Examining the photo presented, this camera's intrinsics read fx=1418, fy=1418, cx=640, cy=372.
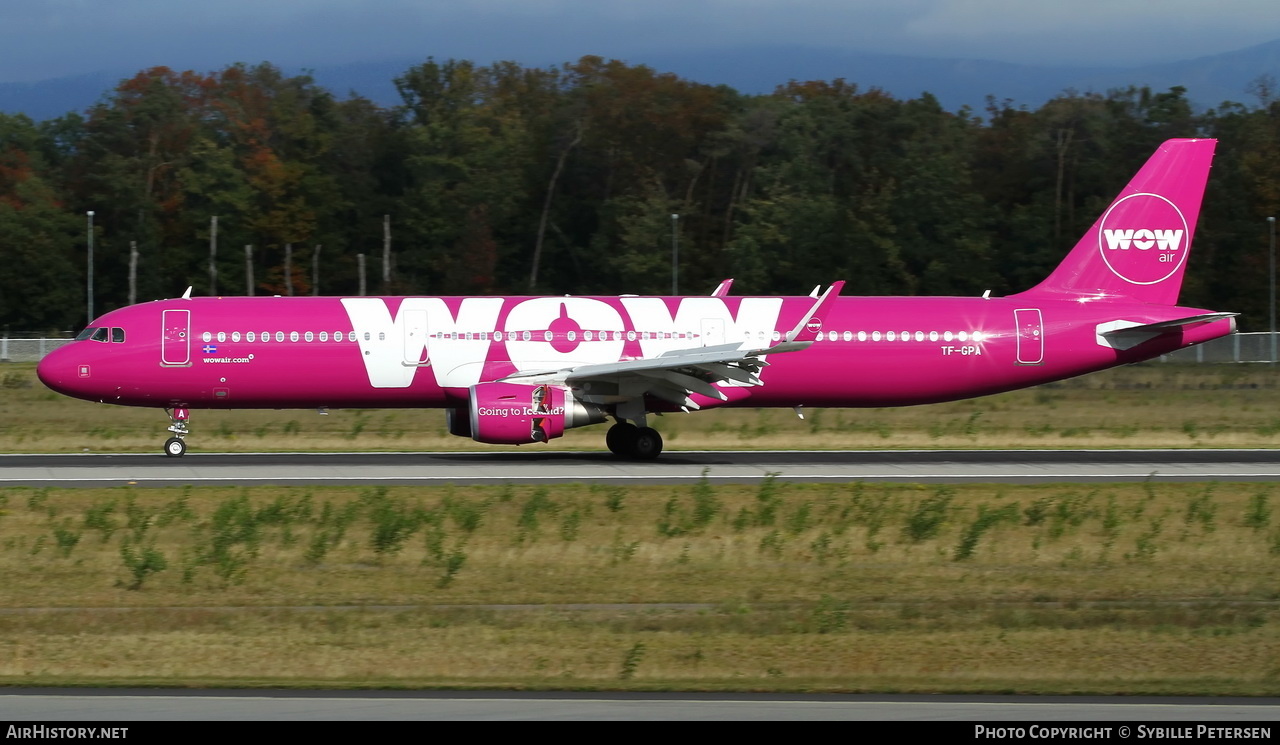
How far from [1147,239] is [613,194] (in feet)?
166

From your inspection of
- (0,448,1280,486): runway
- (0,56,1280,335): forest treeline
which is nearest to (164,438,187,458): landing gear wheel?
(0,448,1280,486): runway

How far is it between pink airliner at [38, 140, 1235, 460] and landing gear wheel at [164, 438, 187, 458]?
0.09 ft

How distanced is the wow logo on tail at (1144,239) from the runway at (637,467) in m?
3.98

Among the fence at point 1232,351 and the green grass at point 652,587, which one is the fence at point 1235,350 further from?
the green grass at point 652,587

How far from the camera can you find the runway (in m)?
23.5

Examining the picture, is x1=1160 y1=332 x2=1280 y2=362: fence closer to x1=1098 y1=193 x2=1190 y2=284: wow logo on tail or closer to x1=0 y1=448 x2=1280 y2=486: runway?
x1=1098 y1=193 x2=1190 y2=284: wow logo on tail

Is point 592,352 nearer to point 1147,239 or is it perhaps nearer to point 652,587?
point 1147,239

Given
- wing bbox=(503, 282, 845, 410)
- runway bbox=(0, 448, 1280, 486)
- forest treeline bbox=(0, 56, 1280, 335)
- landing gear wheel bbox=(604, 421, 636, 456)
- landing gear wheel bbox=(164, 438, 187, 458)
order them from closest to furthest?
runway bbox=(0, 448, 1280, 486) < wing bbox=(503, 282, 845, 410) < landing gear wheel bbox=(604, 421, 636, 456) < landing gear wheel bbox=(164, 438, 187, 458) < forest treeline bbox=(0, 56, 1280, 335)

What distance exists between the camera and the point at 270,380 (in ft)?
90.0

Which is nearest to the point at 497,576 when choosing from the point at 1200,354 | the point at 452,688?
the point at 452,688

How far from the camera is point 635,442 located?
90.2 feet

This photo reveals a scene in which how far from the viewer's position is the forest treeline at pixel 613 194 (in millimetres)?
70688

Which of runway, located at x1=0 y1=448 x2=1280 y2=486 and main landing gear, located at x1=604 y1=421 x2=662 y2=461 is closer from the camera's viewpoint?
runway, located at x1=0 y1=448 x2=1280 y2=486
